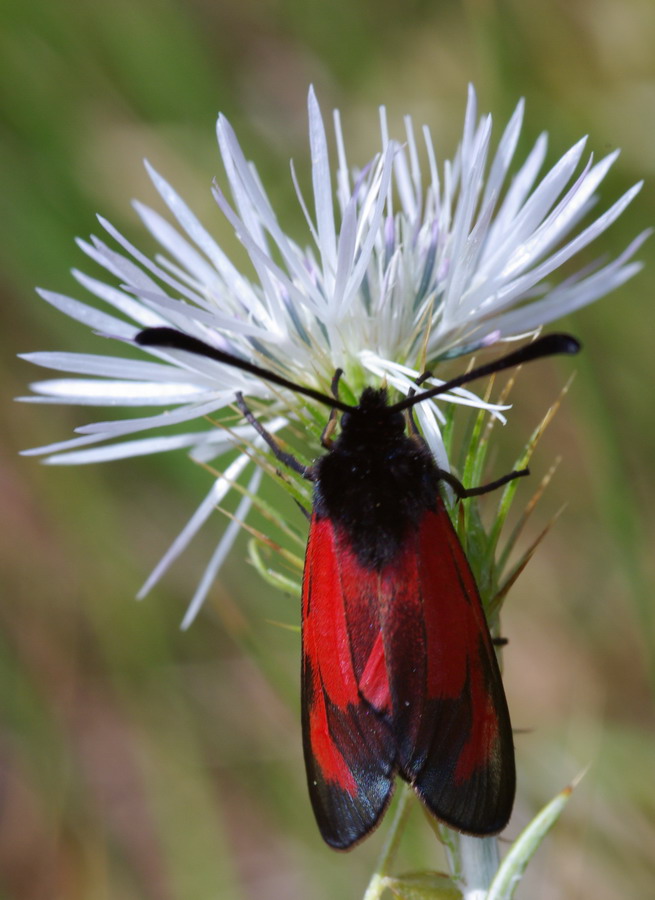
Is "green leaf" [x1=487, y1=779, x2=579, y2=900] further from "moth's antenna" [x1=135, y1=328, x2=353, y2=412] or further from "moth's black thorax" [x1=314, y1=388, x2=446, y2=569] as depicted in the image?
"moth's antenna" [x1=135, y1=328, x2=353, y2=412]

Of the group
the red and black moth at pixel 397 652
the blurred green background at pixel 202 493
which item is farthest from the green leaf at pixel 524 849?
the blurred green background at pixel 202 493

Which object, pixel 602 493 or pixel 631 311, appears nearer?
pixel 602 493

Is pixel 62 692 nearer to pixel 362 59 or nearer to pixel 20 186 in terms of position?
pixel 20 186

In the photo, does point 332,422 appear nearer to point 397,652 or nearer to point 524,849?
point 397,652

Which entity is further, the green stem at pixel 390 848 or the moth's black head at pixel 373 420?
the moth's black head at pixel 373 420

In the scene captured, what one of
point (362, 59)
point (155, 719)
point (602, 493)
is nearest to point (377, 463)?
point (602, 493)

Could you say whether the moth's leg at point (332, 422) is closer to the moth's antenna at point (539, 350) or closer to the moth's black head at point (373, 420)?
the moth's black head at point (373, 420)

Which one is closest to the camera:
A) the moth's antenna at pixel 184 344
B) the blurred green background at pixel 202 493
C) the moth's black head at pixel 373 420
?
the moth's antenna at pixel 184 344
